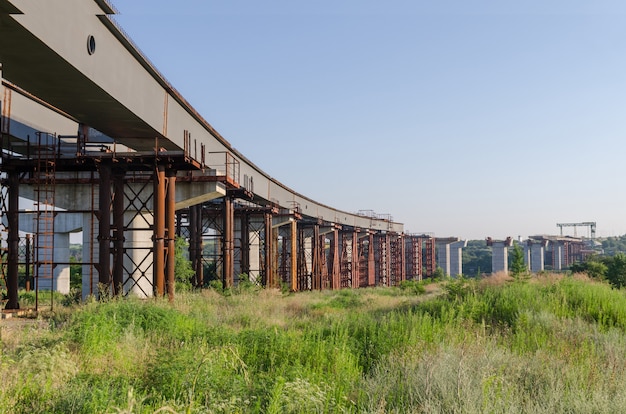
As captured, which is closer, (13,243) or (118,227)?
(13,243)

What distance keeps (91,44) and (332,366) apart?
9.10 meters

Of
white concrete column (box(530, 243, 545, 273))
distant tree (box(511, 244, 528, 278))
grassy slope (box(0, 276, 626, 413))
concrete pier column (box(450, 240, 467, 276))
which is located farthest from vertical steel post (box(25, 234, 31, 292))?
white concrete column (box(530, 243, 545, 273))

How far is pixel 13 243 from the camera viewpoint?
1831cm

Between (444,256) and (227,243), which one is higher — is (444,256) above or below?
below

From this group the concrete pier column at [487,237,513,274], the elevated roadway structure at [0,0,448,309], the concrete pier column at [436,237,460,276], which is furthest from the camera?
the concrete pier column at [487,237,513,274]

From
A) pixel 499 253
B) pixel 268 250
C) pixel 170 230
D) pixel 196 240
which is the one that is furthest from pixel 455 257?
pixel 170 230

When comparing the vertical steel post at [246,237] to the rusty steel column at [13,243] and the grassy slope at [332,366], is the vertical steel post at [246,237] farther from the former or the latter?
the grassy slope at [332,366]

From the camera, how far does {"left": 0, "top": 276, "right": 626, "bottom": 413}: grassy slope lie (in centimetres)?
576

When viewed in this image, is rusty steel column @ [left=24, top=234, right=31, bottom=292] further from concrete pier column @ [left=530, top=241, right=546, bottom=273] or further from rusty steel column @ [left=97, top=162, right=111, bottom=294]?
concrete pier column @ [left=530, top=241, right=546, bottom=273]

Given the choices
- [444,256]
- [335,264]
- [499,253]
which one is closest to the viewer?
[335,264]

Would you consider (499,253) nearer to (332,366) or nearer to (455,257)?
(455,257)

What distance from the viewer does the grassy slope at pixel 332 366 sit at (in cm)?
576

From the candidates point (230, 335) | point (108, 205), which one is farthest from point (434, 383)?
point (108, 205)

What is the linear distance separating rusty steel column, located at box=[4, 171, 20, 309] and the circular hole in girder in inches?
353
